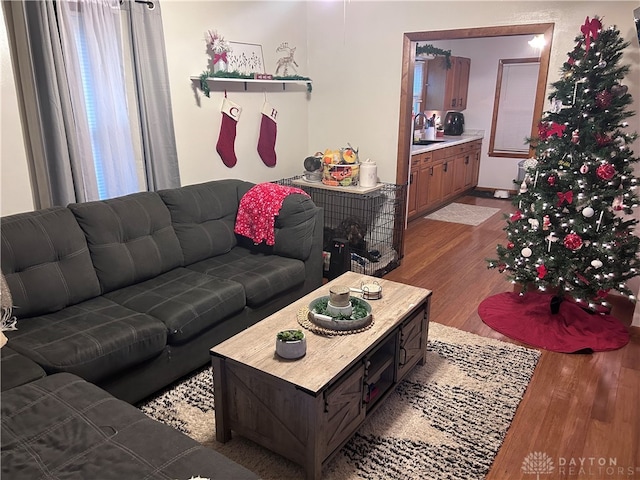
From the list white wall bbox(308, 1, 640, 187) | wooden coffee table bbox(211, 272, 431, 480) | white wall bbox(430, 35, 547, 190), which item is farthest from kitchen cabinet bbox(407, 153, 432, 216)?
wooden coffee table bbox(211, 272, 431, 480)

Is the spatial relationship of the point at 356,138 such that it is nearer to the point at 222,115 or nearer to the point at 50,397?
the point at 222,115

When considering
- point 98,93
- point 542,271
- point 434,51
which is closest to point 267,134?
point 98,93

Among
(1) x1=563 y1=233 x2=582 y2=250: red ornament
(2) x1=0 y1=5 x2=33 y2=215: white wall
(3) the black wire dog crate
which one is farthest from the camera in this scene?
(3) the black wire dog crate

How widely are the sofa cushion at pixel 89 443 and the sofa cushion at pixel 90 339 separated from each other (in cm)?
22

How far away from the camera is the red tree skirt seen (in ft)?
10.1

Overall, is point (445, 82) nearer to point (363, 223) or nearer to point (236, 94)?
point (363, 223)

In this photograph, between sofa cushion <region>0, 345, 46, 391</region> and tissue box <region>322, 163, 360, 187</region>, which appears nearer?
sofa cushion <region>0, 345, 46, 391</region>

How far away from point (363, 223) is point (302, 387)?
2.75 meters

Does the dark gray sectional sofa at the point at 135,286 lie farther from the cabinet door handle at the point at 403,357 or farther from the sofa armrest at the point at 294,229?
the cabinet door handle at the point at 403,357

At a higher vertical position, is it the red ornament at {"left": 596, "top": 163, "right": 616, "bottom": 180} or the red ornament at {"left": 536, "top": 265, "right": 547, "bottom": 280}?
the red ornament at {"left": 596, "top": 163, "right": 616, "bottom": 180}

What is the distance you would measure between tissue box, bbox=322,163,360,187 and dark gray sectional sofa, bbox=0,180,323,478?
0.91 m

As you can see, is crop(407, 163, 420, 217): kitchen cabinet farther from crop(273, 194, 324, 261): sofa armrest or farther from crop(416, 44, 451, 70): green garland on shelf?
crop(273, 194, 324, 261): sofa armrest

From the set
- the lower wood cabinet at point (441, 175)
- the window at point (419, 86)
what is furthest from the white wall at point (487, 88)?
the window at point (419, 86)

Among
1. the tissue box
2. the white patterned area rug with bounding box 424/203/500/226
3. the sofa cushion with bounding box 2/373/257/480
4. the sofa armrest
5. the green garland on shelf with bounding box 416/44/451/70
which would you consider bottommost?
the white patterned area rug with bounding box 424/203/500/226
